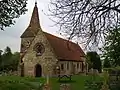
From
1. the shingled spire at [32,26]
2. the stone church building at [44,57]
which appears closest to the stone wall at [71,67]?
the stone church building at [44,57]

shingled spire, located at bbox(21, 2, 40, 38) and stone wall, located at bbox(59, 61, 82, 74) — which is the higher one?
→ shingled spire, located at bbox(21, 2, 40, 38)

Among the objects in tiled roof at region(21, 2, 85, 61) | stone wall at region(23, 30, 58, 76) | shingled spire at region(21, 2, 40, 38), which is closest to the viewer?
stone wall at region(23, 30, 58, 76)

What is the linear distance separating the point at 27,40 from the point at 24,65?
10109mm

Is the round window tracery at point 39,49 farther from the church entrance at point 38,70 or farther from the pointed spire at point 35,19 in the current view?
the pointed spire at point 35,19

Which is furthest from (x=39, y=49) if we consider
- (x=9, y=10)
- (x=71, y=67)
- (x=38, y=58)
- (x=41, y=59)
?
(x=9, y=10)

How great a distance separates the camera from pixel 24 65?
61.5 metres

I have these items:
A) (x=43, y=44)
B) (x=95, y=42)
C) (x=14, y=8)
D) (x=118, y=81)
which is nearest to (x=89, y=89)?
(x=118, y=81)

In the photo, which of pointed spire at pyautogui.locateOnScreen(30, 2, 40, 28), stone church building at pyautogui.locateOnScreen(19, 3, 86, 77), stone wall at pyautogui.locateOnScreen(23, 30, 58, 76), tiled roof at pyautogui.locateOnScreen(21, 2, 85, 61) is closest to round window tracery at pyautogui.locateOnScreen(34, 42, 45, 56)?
stone church building at pyautogui.locateOnScreen(19, 3, 86, 77)

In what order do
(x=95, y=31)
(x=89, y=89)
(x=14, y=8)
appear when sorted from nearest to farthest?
(x=95, y=31)
(x=89, y=89)
(x=14, y=8)

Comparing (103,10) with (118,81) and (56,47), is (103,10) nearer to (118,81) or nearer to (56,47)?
(118,81)

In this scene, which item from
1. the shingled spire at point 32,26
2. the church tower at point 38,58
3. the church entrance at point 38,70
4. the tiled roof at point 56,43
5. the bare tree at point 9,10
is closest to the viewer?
the bare tree at point 9,10

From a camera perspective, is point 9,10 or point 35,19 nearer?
point 9,10

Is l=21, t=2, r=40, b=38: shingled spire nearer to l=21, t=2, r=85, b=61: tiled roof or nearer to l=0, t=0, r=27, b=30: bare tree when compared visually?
l=21, t=2, r=85, b=61: tiled roof

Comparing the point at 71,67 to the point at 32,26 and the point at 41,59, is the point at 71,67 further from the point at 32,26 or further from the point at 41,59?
the point at 32,26
